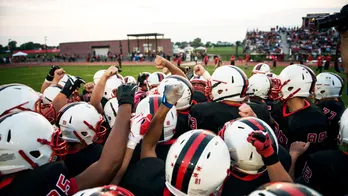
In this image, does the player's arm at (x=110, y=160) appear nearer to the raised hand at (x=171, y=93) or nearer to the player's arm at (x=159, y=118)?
the player's arm at (x=159, y=118)

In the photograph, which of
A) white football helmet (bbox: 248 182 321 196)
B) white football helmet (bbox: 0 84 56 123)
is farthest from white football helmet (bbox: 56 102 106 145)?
white football helmet (bbox: 248 182 321 196)

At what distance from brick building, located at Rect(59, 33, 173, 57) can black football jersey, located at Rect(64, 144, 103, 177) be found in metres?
52.8

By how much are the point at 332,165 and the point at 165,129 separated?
198cm

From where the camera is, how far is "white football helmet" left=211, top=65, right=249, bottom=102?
3938mm

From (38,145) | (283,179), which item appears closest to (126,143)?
(38,145)

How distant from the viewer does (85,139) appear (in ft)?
10.4

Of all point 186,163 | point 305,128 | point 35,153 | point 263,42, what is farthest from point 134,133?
point 263,42

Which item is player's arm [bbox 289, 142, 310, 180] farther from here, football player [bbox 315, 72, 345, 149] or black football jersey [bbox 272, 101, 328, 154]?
football player [bbox 315, 72, 345, 149]

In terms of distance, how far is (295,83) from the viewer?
4.02 metres

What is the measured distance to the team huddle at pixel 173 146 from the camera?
2094 mm

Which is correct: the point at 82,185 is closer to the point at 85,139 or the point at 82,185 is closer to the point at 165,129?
the point at 85,139

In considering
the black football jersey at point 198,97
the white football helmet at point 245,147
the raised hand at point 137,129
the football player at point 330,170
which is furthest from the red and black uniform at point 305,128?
the raised hand at point 137,129

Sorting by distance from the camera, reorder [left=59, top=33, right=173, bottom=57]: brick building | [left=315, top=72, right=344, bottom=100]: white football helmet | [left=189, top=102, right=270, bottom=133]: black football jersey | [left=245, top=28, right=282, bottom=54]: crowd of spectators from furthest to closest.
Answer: [left=59, top=33, right=173, bottom=57]: brick building, [left=245, top=28, right=282, bottom=54]: crowd of spectators, [left=315, top=72, right=344, bottom=100]: white football helmet, [left=189, top=102, right=270, bottom=133]: black football jersey

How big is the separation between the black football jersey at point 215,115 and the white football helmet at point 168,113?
0.65 metres
